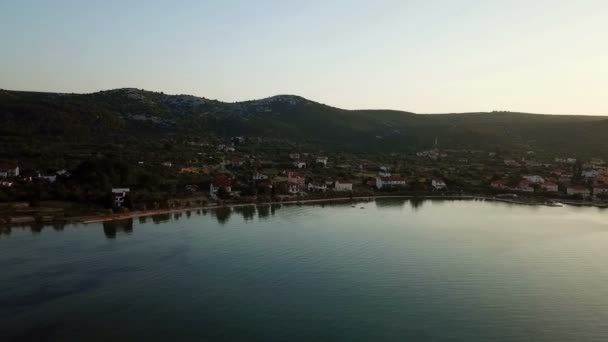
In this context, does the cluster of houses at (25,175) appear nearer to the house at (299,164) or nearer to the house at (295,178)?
the house at (295,178)

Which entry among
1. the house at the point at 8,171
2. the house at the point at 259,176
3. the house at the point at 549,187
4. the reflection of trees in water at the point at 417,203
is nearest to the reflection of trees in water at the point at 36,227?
the house at the point at 8,171

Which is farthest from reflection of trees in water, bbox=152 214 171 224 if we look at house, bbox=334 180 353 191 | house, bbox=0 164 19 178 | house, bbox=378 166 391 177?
house, bbox=378 166 391 177

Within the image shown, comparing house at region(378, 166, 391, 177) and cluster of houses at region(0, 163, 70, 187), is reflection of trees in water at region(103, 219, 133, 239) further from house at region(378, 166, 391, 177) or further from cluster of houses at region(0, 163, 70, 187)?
house at region(378, 166, 391, 177)

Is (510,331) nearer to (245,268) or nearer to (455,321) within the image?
(455,321)

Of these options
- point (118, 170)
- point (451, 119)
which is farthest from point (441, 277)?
point (451, 119)

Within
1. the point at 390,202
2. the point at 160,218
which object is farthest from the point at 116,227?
the point at 390,202

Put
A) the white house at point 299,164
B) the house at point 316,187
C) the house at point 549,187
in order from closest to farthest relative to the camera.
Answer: the house at point 316,187, the house at point 549,187, the white house at point 299,164
